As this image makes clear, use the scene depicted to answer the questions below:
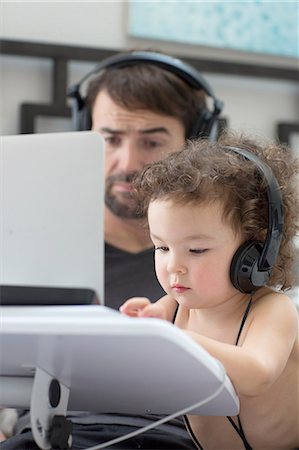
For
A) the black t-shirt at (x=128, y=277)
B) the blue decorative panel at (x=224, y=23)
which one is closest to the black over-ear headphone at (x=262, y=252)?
the black t-shirt at (x=128, y=277)

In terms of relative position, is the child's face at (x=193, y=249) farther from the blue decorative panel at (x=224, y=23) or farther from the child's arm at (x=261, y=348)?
the blue decorative panel at (x=224, y=23)

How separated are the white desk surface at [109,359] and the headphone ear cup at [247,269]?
187 millimetres

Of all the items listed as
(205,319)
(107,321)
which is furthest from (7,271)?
(205,319)

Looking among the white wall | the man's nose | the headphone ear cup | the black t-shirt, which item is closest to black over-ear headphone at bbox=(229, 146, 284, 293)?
the headphone ear cup

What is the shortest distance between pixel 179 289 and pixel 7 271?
279 millimetres

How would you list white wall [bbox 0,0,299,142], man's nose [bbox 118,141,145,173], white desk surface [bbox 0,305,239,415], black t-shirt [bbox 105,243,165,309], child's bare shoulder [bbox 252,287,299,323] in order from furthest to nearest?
white wall [bbox 0,0,299,142]
man's nose [bbox 118,141,145,173]
black t-shirt [bbox 105,243,165,309]
child's bare shoulder [bbox 252,287,299,323]
white desk surface [bbox 0,305,239,415]

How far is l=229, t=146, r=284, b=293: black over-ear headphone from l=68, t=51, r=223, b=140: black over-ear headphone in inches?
25.8

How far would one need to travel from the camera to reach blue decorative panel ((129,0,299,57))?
7.65 ft

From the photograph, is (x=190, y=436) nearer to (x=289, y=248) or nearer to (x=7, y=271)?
(x=289, y=248)

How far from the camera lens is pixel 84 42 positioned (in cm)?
230

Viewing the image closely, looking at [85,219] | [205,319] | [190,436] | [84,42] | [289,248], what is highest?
[84,42]

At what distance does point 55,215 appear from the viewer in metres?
0.84

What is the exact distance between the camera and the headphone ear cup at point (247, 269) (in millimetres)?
1014

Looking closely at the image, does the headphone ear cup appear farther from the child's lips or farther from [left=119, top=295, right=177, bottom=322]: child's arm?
[left=119, top=295, right=177, bottom=322]: child's arm
